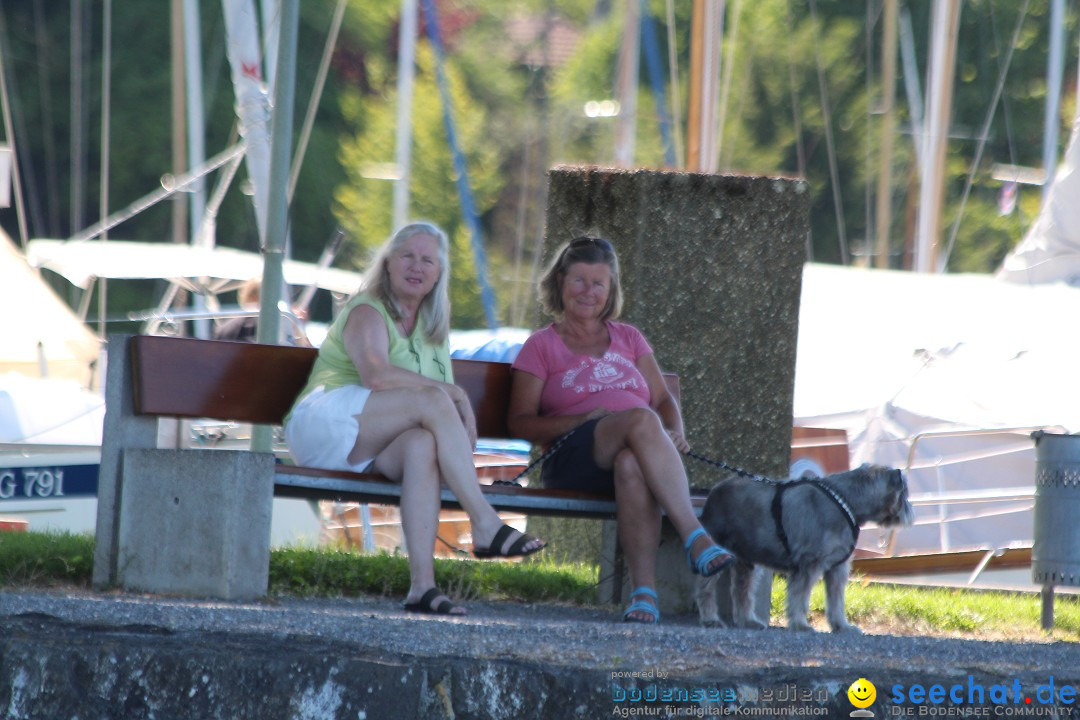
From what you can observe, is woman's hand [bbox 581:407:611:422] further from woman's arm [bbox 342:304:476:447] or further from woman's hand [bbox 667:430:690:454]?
woman's arm [bbox 342:304:476:447]

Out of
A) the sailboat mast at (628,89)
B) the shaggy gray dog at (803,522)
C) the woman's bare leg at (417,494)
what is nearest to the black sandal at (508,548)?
the woman's bare leg at (417,494)

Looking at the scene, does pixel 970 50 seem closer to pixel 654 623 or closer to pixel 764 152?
pixel 764 152

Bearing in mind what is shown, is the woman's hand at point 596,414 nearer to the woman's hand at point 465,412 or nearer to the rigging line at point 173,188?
the woman's hand at point 465,412

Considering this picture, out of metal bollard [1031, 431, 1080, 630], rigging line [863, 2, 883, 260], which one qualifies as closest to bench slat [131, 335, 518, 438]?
metal bollard [1031, 431, 1080, 630]

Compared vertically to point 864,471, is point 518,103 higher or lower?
higher

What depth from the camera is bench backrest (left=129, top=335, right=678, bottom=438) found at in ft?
19.4

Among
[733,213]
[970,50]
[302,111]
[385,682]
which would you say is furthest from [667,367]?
[970,50]

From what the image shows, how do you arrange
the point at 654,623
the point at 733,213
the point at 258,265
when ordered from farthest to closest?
the point at 258,265 < the point at 733,213 < the point at 654,623

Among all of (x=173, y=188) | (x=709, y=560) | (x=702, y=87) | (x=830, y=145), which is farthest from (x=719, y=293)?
(x=830, y=145)

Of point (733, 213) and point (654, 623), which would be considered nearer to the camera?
point (654, 623)

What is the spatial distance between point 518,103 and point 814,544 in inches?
1530

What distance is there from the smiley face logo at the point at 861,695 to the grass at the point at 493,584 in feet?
9.63

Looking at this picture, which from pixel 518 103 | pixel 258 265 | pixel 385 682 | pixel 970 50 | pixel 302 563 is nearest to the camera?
pixel 385 682

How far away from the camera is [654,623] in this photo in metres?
5.82
